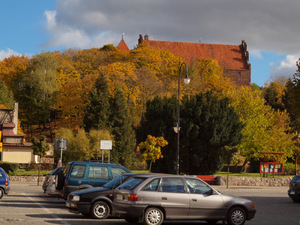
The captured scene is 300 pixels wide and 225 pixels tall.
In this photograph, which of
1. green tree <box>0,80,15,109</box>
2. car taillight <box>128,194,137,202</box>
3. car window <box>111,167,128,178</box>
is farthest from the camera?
green tree <box>0,80,15,109</box>

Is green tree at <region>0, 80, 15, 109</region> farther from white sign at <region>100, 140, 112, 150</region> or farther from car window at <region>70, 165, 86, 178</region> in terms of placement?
car window at <region>70, 165, 86, 178</region>

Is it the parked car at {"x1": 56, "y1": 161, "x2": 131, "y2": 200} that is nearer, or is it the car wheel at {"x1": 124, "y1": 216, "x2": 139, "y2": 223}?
the car wheel at {"x1": 124, "y1": 216, "x2": 139, "y2": 223}

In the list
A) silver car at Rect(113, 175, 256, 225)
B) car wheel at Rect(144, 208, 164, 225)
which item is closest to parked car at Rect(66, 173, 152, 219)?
silver car at Rect(113, 175, 256, 225)

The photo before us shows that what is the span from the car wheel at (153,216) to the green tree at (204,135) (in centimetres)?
3503

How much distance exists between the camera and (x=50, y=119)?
290ft

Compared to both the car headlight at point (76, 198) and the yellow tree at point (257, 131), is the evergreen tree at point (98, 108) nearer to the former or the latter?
the yellow tree at point (257, 131)

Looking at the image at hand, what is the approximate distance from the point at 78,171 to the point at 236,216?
6765 mm

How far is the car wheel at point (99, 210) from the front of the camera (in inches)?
665

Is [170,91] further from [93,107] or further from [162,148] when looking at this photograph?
[162,148]

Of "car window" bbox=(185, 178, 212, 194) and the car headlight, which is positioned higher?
"car window" bbox=(185, 178, 212, 194)

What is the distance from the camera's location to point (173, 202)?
14.7 m

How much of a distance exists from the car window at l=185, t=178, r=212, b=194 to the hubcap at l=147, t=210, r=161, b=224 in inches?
48.7

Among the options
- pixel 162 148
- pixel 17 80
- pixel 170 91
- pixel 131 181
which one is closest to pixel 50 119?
pixel 17 80

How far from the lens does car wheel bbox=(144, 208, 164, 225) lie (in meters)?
14.4
